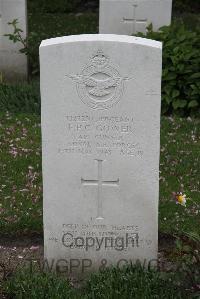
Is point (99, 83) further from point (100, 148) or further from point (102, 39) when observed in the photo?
point (100, 148)

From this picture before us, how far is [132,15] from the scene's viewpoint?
9.73 metres

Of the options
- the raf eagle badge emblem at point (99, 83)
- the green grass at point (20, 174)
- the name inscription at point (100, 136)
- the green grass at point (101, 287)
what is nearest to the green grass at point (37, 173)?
the green grass at point (20, 174)

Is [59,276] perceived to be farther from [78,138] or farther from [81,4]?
[81,4]

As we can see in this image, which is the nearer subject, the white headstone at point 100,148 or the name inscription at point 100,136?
the white headstone at point 100,148

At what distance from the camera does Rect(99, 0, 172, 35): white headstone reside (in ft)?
31.6

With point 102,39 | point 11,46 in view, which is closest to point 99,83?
point 102,39

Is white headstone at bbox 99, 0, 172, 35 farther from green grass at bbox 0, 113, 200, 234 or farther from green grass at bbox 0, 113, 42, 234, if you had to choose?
green grass at bbox 0, 113, 42, 234

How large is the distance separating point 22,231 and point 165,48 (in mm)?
3936

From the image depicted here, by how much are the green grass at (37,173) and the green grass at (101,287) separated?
718 millimetres

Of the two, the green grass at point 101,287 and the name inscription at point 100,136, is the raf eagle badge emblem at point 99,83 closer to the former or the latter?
the name inscription at point 100,136

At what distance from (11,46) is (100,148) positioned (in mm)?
5851

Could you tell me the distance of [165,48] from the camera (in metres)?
8.51

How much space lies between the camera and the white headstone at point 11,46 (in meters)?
9.73

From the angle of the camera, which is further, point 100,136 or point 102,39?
point 100,136
